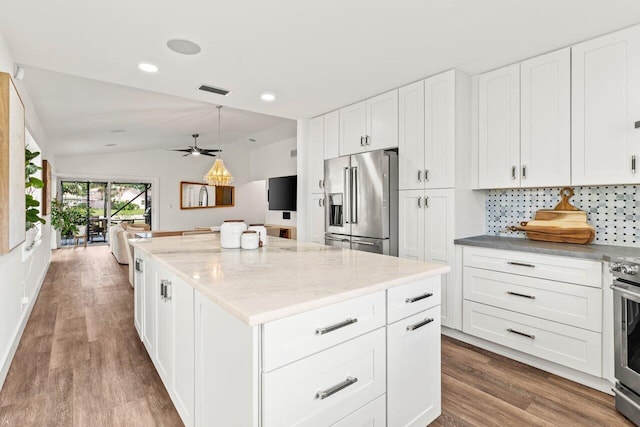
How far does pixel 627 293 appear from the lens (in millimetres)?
1891

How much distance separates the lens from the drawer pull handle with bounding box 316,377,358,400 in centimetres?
122

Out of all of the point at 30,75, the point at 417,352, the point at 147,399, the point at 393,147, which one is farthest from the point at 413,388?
the point at 30,75

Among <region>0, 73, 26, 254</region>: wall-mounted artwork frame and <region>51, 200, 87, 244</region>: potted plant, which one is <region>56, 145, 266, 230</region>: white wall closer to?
<region>51, 200, 87, 244</region>: potted plant

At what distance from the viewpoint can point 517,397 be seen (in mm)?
2062

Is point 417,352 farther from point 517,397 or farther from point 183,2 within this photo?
point 183,2

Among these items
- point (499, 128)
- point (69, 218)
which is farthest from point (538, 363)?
point (69, 218)

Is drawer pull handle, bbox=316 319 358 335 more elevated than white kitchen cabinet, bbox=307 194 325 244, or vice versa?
white kitchen cabinet, bbox=307 194 325 244

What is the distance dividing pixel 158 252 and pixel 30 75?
2.48 metres

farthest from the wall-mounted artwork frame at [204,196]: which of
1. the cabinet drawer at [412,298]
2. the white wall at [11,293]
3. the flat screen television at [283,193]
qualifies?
the cabinet drawer at [412,298]

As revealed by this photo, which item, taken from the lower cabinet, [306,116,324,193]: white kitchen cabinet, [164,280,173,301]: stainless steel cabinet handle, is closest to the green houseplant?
[306,116,324,193]: white kitchen cabinet

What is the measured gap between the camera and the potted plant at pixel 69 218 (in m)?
8.10

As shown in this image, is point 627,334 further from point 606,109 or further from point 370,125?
point 370,125

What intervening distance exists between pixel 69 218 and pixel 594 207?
412 inches

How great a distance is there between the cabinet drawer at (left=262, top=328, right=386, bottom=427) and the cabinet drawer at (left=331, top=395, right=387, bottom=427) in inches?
0.9
